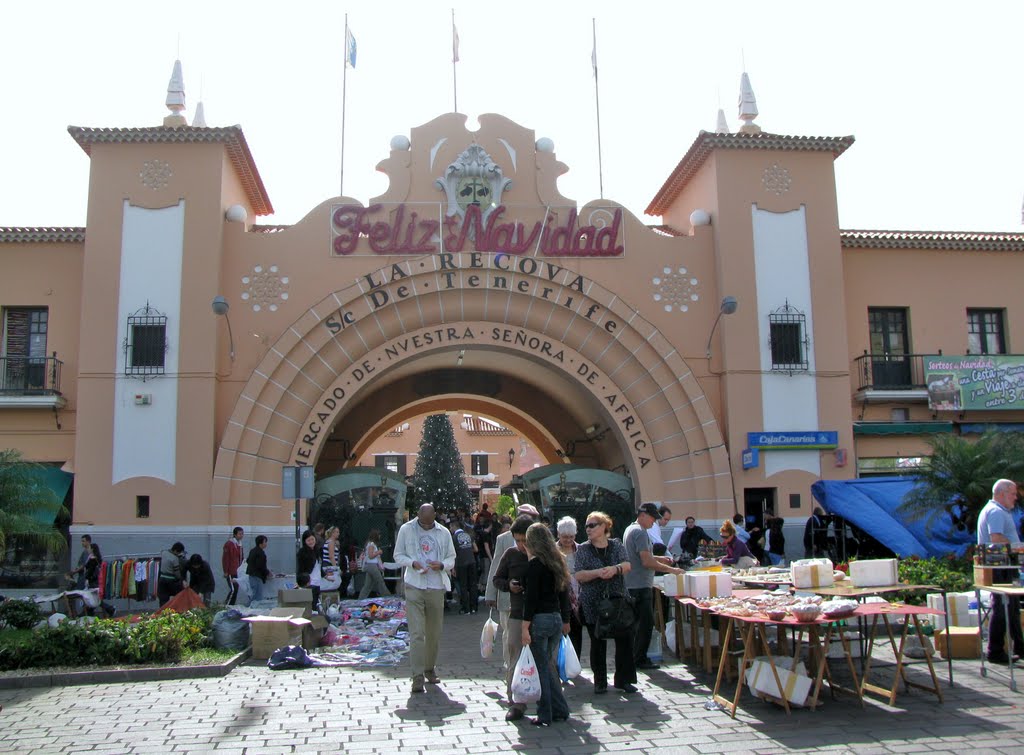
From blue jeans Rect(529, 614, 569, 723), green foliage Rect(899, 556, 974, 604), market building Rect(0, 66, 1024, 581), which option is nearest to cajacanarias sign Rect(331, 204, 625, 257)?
market building Rect(0, 66, 1024, 581)

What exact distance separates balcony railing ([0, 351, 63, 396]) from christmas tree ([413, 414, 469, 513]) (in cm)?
2435

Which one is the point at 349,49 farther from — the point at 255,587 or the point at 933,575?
the point at 933,575

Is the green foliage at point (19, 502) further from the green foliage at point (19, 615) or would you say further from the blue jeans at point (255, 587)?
the blue jeans at point (255, 587)

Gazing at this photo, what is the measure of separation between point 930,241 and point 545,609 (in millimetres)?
17113

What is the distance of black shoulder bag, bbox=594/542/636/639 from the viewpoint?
904cm

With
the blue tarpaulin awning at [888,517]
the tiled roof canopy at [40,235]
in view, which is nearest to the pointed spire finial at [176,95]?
the tiled roof canopy at [40,235]

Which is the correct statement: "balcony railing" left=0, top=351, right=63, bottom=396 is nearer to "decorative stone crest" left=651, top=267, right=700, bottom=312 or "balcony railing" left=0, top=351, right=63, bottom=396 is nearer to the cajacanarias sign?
the cajacanarias sign

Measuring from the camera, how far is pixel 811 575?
977cm

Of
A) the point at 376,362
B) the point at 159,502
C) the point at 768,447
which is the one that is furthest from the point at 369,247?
the point at 768,447

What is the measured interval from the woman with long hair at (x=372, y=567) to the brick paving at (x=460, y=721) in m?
7.18

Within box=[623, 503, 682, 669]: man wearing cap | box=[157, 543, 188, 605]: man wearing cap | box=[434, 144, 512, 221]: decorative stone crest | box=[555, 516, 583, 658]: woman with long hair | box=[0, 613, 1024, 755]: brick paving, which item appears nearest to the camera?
box=[0, 613, 1024, 755]: brick paving

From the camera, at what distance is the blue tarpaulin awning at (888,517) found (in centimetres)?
1706

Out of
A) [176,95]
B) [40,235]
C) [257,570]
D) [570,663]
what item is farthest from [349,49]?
[570,663]

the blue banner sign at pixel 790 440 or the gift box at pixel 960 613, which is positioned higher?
the blue banner sign at pixel 790 440
